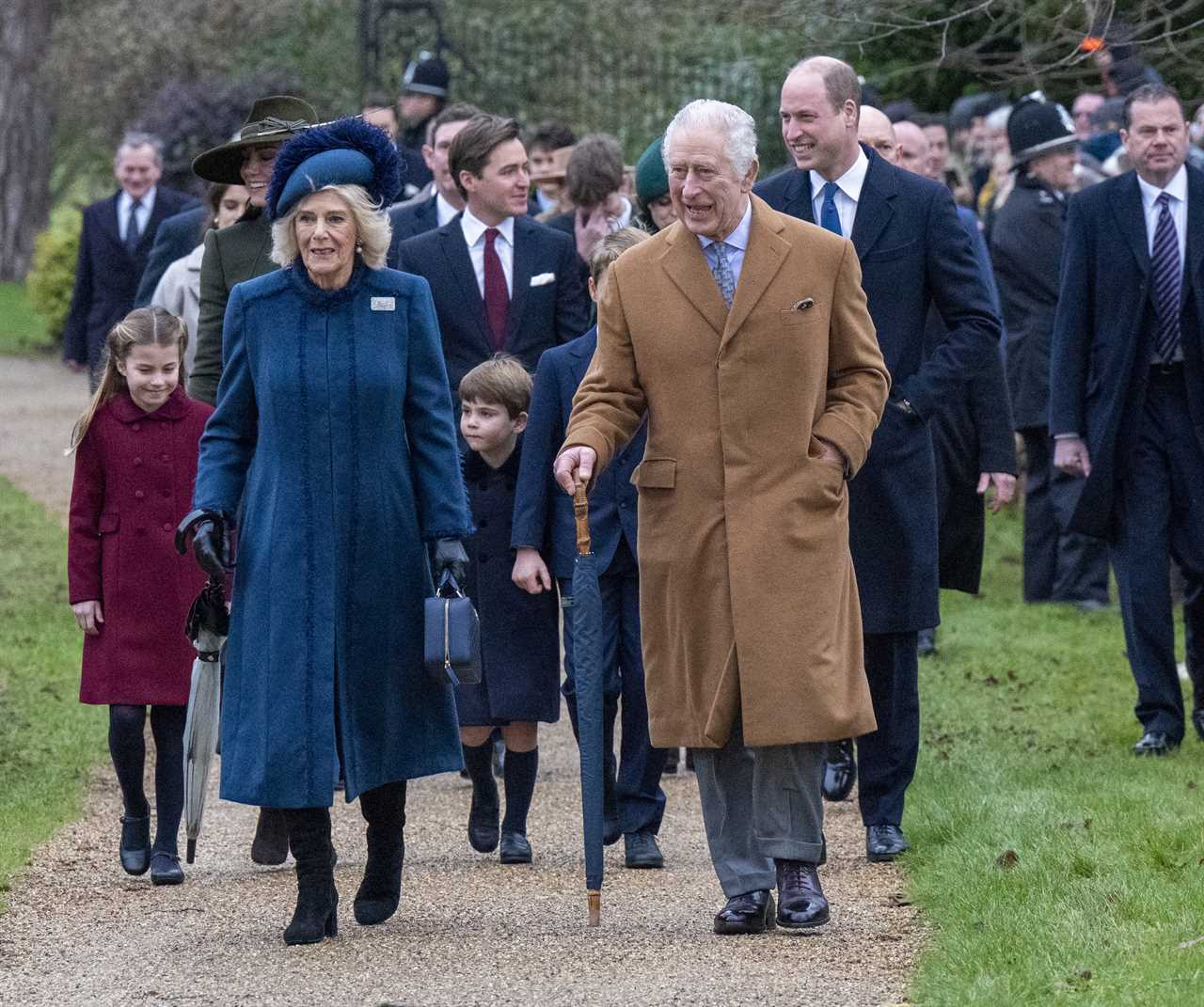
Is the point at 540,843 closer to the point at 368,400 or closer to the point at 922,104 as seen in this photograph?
the point at 368,400

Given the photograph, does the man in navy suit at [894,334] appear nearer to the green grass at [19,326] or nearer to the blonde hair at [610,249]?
the blonde hair at [610,249]

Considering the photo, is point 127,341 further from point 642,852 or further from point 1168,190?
point 1168,190

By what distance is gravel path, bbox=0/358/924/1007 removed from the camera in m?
5.45

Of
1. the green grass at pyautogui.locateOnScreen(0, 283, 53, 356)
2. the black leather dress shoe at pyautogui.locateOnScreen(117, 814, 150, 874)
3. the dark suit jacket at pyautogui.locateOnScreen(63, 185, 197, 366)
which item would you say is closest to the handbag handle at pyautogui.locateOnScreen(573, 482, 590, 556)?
the black leather dress shoe at pyautogui.locateOnScreen(117, 814, 150, 874)

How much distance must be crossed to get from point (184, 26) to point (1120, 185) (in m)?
21.3

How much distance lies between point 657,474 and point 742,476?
0.23 m

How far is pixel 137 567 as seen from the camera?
6922mm

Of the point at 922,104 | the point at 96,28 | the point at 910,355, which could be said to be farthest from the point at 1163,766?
the point at 96,28

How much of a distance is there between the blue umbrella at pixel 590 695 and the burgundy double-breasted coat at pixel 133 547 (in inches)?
62.2

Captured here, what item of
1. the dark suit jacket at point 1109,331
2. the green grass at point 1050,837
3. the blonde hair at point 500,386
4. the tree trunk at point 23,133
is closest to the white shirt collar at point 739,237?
the blonde hair at point 500,386

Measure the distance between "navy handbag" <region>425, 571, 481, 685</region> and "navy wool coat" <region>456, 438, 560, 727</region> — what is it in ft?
4.76

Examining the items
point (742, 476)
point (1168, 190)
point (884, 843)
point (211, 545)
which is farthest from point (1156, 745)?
point (211, 545)

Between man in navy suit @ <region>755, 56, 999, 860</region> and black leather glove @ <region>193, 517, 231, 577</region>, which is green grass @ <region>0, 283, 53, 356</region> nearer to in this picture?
man in navy suit @ <region>755, 56, 999, 860</region>

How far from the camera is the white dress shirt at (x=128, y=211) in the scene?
50.1 ft
